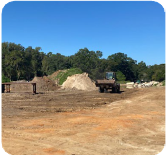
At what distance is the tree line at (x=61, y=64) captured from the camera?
11.1ft

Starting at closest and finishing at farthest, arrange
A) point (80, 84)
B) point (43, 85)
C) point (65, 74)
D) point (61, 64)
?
point (43, 85), point (80, 84), point (65, 74), point (61, 64)

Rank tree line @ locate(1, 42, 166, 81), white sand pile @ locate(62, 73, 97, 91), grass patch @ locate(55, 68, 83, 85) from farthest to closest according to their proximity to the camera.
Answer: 1. grass patch @ locate(55, 68, 83, 85)
2. white sand pile @ locate(62, 73, 97, 91)
3. tree line @ locate(1, 42, 166, 81)

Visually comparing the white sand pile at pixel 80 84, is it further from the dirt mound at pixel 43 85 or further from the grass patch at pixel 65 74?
the grass patch at pixel 65 74

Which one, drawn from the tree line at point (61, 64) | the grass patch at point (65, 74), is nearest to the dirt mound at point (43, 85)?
the tree line at point (61, 64)

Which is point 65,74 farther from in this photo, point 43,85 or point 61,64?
point 61,64

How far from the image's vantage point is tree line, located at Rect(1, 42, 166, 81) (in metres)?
3.39

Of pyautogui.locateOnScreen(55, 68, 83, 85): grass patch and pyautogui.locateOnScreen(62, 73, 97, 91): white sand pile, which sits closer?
pyautogui.locateOnScreen(62, 73, 97, 91): white sand pile

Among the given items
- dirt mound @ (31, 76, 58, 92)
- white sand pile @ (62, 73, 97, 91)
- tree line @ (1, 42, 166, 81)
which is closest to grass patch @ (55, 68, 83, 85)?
tree line @ (1, 42, 166, 81)

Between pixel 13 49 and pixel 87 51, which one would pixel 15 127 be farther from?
pixel 87 51

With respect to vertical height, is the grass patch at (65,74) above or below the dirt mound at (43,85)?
above

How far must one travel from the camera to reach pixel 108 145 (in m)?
5.70

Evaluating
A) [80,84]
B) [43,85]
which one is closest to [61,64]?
[80,84]

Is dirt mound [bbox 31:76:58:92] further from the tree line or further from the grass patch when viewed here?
the grass patch

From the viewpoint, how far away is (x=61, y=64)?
229 ft
